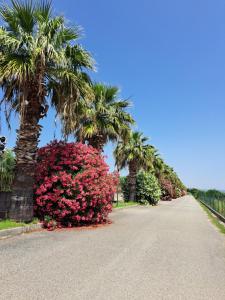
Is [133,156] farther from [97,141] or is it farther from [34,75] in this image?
[34,75]

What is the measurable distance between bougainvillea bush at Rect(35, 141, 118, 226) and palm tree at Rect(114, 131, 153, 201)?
1744 centimetres

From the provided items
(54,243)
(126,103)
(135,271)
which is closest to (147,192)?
(126,103)

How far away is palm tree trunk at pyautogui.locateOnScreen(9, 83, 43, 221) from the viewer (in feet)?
35.7

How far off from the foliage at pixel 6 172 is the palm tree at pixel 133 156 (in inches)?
638

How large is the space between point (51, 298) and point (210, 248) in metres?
6.16

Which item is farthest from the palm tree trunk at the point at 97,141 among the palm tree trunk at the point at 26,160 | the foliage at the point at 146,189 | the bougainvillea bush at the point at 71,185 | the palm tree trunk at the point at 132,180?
the foliage at the point at 146,189

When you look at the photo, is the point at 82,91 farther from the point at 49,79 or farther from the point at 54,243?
the point at 54,243

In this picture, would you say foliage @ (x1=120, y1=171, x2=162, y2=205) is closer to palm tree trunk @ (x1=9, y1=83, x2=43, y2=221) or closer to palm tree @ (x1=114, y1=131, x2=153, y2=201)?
palm tree @ (x1=114, y1=131, x2=153, y2=201)

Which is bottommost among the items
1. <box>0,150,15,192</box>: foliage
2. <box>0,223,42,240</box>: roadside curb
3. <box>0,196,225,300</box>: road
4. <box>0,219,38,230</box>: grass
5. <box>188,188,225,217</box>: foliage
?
<box>0,196,225,300</box>: road

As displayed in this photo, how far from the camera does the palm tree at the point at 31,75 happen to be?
10797 millimetres

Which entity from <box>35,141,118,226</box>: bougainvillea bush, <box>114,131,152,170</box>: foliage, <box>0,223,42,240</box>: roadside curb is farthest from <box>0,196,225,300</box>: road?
<box>114,131,152,170</box>: foliage

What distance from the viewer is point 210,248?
9148 mm

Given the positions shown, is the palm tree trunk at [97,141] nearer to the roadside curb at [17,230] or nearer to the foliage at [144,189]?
the roadside curb at [17,230]

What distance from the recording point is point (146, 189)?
112 ft
